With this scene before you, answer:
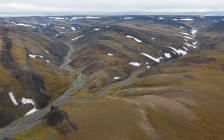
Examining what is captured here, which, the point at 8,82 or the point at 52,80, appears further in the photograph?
the point at 52,80

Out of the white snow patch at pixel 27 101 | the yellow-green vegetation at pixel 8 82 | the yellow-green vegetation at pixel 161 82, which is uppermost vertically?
the yellow-green vegetation at pixel 8 82

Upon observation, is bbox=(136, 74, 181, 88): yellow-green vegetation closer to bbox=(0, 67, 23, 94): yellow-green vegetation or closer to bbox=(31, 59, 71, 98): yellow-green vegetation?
bbox=(31, 59, 71, 98): yellow-green vegetation

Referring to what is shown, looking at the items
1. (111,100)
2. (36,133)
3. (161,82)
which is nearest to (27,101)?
(36,133)

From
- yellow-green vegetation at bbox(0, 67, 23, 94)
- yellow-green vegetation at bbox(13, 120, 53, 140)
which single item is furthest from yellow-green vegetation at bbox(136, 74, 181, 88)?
yellow-green vegetation at bbox(0, 67, 23, 94)

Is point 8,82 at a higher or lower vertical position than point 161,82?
higher

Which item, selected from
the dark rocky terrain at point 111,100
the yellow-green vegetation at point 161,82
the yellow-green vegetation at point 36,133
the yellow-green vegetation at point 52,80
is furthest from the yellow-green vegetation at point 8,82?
the yellow-green vegetation at point 161,82

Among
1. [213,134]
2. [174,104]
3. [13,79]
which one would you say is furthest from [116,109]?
[13,79]

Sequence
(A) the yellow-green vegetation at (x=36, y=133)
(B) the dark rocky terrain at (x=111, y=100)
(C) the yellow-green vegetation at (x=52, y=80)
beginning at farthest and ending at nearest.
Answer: (C) the yellow-green vegetation at (x=52, y=80)
(A) the yellow-green vegetation at (x=36, y=133)
(B) the dark rocky terrain at (x=111, y=100)

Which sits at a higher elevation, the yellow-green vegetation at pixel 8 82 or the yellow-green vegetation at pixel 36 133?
the yellow-green vegetation at pixel 8 82

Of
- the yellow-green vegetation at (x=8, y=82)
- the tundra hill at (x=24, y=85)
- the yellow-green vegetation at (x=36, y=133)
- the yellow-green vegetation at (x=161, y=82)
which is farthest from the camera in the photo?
the yellow-green vegetation at (x=161, y=82)

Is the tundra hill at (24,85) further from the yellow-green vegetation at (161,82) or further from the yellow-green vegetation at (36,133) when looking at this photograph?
the yellow-green vegetation at (161,82)

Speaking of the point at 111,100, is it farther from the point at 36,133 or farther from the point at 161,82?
the point at 161,82

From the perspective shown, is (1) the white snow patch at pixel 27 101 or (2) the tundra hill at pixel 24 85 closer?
(2) the tundra hill at pixel 24 85
